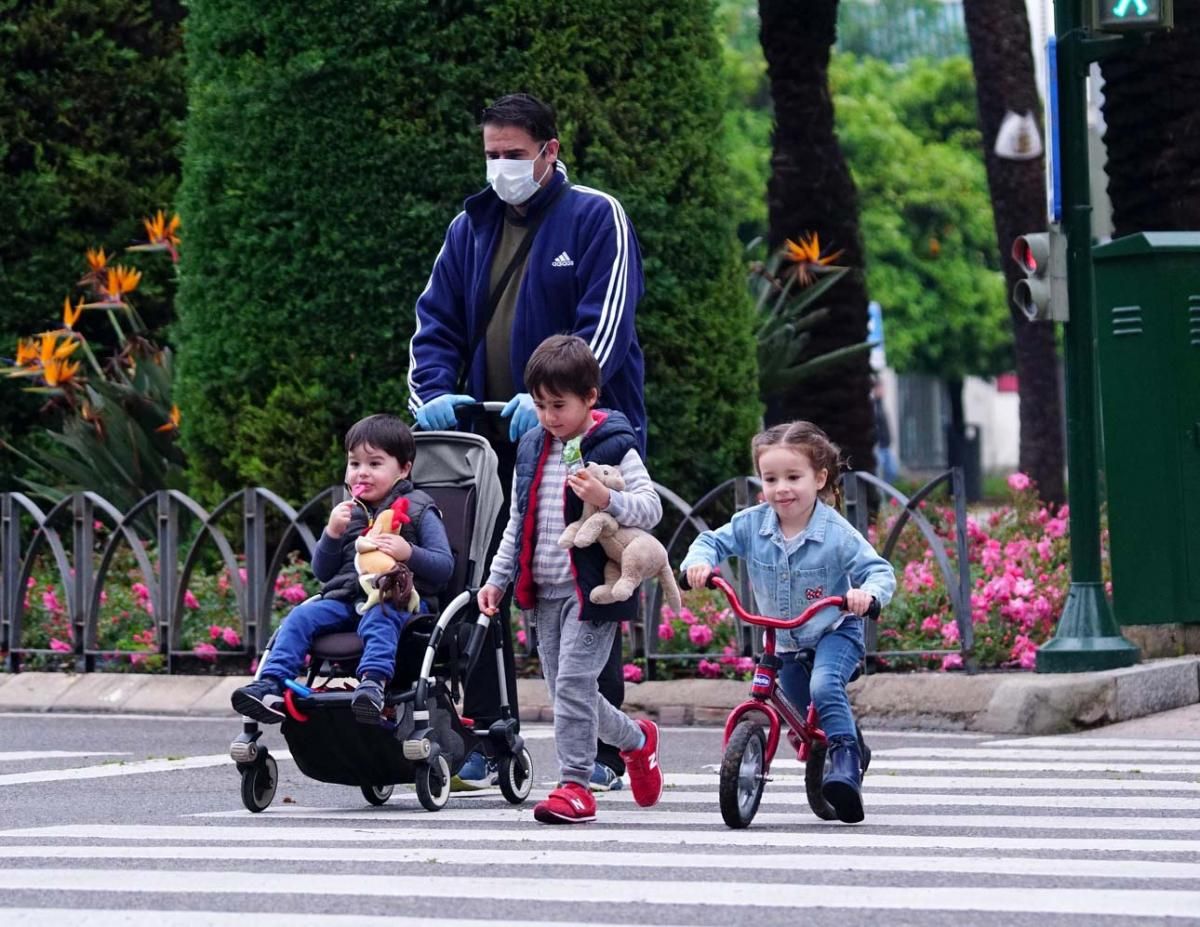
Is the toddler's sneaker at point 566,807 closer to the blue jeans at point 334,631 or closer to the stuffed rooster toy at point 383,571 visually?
the blue jeans at point 334,631

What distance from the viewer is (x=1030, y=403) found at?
22.5 meters

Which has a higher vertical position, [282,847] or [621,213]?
[621,213]

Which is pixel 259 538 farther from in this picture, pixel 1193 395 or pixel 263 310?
pixel 1193 395

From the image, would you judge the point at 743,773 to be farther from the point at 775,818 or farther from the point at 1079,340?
the point at 1079,340

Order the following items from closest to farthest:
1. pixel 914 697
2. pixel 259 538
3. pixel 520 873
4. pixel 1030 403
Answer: pixel 520 873
pixel 914 697
pixel 259 538
pixel 1030 403

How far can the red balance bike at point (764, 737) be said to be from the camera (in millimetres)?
6758

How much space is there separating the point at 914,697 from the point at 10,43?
7.82 m

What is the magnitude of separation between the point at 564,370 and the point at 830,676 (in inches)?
43.3

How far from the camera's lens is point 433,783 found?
7.34 meters

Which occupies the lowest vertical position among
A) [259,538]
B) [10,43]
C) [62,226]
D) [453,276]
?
[259,538]

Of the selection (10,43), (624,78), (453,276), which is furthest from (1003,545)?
(10,43)

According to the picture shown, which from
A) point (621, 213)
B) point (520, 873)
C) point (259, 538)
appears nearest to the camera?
point (520, 873)

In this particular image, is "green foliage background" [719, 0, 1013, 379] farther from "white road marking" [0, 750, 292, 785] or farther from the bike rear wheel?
the bike rear wheel

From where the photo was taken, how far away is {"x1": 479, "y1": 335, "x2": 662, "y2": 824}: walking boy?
6.99m
